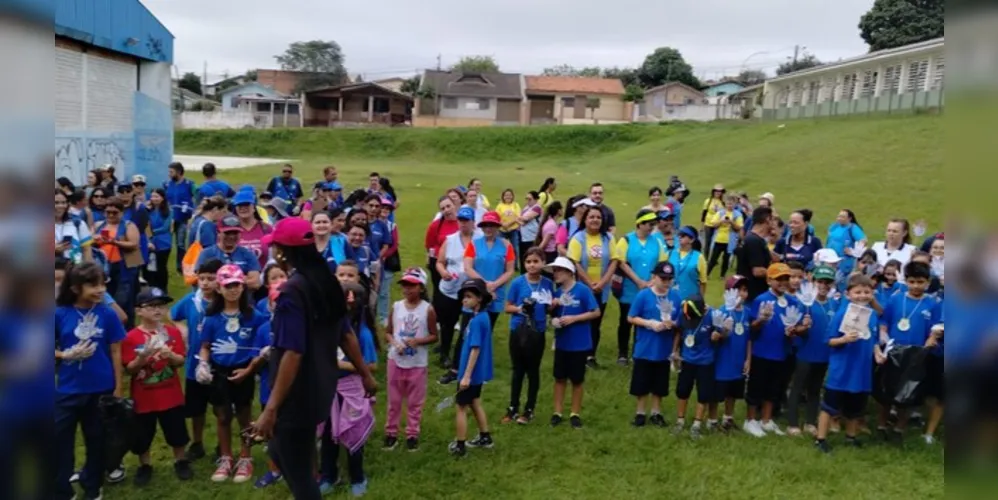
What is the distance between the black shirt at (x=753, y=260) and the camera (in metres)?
7.27

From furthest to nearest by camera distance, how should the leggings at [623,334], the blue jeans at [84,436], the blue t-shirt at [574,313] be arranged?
1. the leggings at [623,334]
2. the blue t-shirt at [574,313]
3. the blue jeans at [84,436]

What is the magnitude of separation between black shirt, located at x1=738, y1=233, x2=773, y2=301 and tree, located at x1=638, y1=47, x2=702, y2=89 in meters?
71.3

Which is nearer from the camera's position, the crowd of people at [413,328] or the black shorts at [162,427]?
the crowd of people at [413,328]

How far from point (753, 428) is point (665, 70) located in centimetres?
7527

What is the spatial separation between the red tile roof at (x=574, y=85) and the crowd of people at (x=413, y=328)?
59.7 metres

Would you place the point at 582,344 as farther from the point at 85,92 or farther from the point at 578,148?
the point at 578,148

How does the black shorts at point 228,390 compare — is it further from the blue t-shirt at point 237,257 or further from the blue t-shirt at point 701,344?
the blue t-shirt at point 701,344

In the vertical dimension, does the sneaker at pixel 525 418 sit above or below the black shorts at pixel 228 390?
below

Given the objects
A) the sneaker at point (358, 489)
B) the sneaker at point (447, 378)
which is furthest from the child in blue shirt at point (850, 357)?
the sneaker at point (358, 489)

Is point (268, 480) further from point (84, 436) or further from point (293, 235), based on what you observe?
point (293, 235)

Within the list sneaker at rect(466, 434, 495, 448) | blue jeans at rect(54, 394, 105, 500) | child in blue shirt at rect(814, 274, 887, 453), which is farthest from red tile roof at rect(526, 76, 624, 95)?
blue jeans at rect(54, 394, 105, 500)

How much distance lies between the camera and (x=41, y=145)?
87 centimetres

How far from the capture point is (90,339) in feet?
15.5

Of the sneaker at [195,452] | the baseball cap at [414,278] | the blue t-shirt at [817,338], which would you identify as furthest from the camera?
the blue t-shirt at [817,338]
